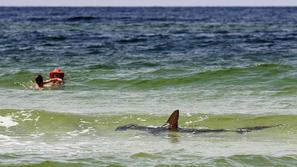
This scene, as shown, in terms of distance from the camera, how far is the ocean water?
10.7 m

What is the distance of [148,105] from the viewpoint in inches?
624

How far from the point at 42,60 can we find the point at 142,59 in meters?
3.53

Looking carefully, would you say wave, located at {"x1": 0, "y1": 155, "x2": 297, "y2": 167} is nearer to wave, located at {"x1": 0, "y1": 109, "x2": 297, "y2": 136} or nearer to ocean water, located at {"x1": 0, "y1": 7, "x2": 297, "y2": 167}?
ocean water, located at {"x1": 0, "y1": 7, "x2": 297, "y2": 167}

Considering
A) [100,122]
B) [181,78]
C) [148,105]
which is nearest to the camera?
[100,122]

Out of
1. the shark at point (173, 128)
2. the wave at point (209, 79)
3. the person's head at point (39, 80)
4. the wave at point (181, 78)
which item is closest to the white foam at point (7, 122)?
the shark at point (173, 128)

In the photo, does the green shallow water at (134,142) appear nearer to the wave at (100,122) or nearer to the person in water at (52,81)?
the wave at (100,122)

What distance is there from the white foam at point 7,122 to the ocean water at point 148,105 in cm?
2

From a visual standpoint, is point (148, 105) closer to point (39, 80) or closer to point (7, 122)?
point (7, 122)

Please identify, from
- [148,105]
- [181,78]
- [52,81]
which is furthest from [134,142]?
[181,78]

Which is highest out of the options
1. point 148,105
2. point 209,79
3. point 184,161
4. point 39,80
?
point 209,79

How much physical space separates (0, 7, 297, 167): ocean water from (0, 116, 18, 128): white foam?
2 cm

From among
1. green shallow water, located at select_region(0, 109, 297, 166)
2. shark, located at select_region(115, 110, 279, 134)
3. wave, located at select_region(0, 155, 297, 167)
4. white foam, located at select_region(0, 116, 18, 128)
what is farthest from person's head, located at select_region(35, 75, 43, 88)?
wave, located at select_region(0, 155, 297, 167)

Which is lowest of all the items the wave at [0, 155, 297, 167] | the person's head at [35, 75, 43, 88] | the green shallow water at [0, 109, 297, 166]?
the wave at [0, 155, 297, 167]

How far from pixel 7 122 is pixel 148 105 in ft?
10.7
